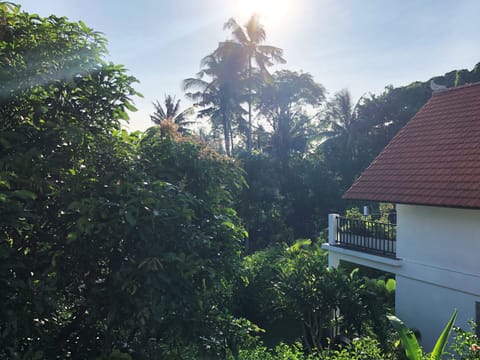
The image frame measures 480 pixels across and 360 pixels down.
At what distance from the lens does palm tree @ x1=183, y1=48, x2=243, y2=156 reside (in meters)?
24.6

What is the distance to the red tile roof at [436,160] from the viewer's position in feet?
24.3

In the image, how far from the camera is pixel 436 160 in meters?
8.41

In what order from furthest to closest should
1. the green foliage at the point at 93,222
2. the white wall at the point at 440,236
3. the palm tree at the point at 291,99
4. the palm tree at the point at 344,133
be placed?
the palm tree at the point at 291,99, the palm tree at the point at 344,133, the white wall at the point at 440,236, the green foliage at the point at 93,222

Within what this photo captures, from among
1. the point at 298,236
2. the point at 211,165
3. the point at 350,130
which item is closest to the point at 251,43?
the point at 350,130

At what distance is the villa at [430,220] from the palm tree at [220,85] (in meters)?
15.1

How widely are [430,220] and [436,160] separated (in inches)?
53.6

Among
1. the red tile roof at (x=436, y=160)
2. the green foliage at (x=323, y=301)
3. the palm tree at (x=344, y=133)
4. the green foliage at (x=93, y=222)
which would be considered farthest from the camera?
the palm tree at (x=344, y=133)

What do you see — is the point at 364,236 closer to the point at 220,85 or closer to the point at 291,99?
the point at 220,85

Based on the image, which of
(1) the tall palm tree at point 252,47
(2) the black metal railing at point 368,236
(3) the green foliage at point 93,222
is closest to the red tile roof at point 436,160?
(2) the black metal railing at point 368,236

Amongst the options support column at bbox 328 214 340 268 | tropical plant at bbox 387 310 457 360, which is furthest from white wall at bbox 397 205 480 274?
tropical plant at bbox 387 310 457 360

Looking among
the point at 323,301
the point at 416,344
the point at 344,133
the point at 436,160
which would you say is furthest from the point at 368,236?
the point at 344,133

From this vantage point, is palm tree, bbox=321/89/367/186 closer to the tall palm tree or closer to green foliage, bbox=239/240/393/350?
the tall palm tree

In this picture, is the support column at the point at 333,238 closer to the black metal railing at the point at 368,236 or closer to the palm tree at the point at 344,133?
the black metal railing at the point at 368,236

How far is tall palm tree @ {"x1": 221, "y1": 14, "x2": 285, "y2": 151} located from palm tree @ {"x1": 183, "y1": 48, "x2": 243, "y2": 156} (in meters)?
0.50
